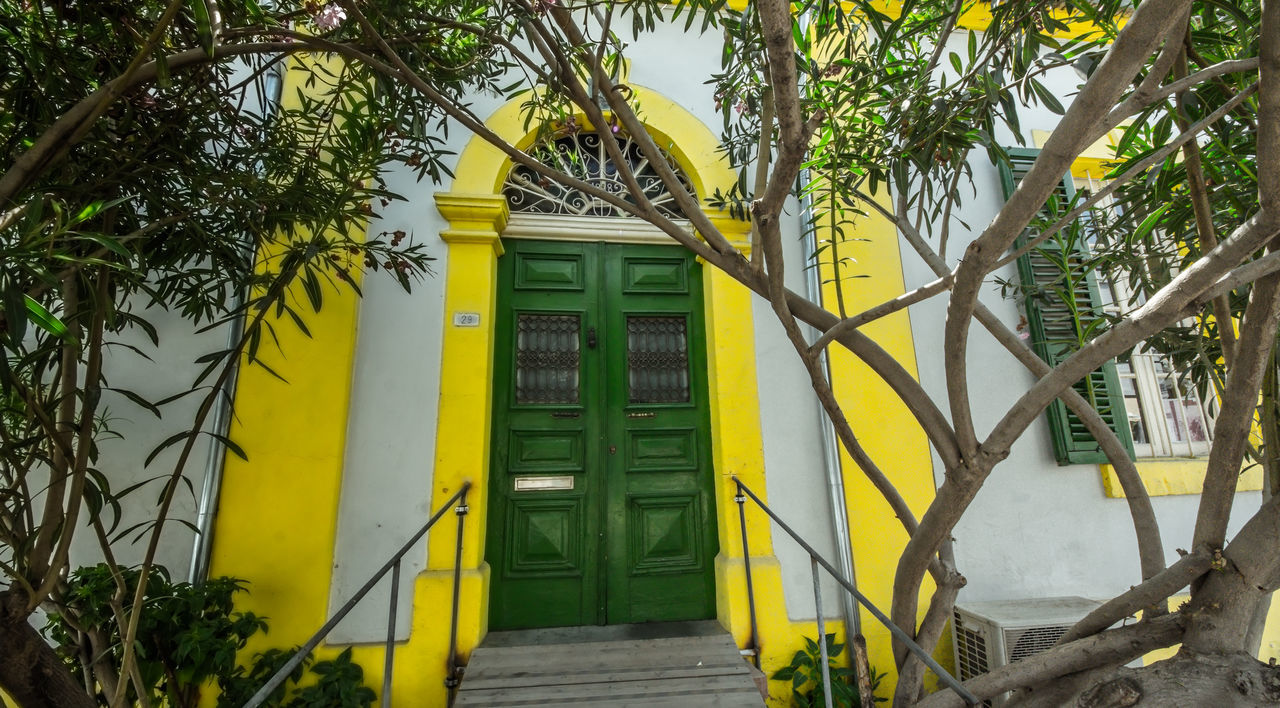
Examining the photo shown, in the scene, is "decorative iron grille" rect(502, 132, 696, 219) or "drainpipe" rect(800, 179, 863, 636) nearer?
"drainpipe" rect(800, 179, 863, 636)

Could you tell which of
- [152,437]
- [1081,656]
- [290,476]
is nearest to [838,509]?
[1081,656]

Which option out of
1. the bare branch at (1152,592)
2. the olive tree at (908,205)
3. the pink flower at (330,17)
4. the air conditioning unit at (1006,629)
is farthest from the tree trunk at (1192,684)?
the pink flower at (330,17)

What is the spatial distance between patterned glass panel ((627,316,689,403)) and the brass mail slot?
61 centimetres

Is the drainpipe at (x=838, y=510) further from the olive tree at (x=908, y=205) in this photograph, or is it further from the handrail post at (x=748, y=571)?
the olive tree at (x=908, y=205)

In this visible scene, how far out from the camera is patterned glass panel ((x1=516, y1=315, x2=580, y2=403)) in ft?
11.8

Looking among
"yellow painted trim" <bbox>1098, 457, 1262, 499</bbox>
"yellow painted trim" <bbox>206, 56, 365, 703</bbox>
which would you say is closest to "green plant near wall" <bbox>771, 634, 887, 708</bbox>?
"yellow painted trim" <bbox>1098, 457, 1262, 499</bbox>

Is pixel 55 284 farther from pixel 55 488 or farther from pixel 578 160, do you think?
pixel 578 160

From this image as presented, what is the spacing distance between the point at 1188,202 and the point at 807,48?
1.58 metres

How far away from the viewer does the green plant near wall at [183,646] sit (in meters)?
2.38

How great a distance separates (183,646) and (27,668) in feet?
2.30

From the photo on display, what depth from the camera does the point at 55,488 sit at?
2004 millimetres

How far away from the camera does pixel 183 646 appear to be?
2463 mm

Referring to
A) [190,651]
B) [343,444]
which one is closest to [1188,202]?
[343,444]

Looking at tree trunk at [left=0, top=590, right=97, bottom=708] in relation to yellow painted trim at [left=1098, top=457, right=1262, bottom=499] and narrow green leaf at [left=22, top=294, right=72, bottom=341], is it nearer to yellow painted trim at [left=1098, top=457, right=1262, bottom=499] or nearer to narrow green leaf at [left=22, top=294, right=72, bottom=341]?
narrow green leaf at [left=22, top=294, right=72, bottom=341]
